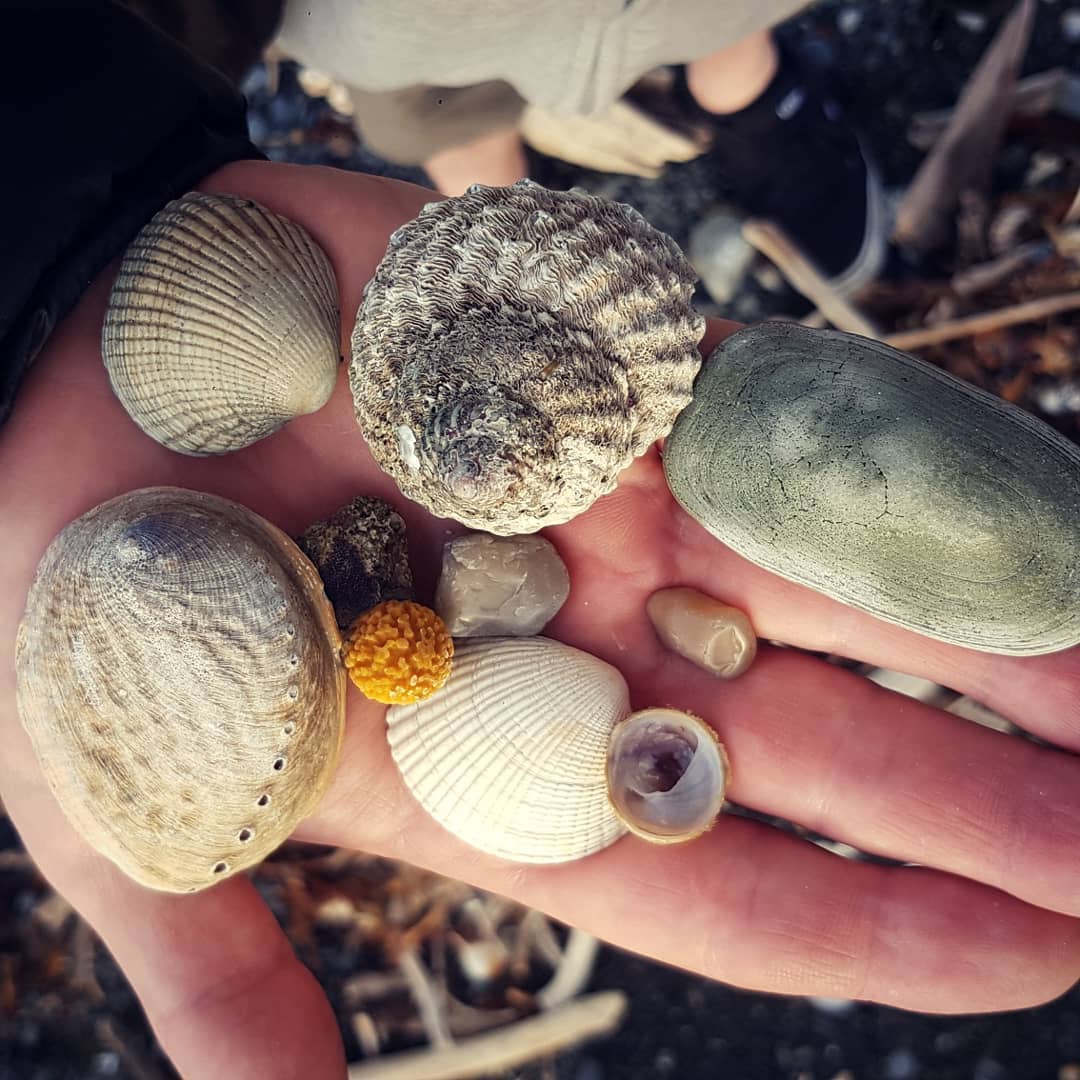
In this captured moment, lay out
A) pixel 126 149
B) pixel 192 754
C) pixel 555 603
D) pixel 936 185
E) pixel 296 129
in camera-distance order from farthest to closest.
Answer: pixel 296 129
pixel 936 185
pixel 555 603
pixel 126 149
pixel 192 754

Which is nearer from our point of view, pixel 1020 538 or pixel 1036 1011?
pixel 1020 538

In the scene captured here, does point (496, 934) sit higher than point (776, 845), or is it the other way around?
point (776, 845)

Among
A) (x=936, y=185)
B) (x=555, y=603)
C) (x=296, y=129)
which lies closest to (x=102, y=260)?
(x=555, y=603)

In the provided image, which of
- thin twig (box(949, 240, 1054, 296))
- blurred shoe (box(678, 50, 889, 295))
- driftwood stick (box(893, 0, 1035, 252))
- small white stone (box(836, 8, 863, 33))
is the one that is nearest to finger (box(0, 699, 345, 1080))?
blurred shoe (box(678, 50, 889, 295))

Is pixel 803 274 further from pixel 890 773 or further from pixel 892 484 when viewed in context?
pixel 890 773

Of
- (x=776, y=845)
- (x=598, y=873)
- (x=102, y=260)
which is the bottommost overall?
(x=598, y=873)

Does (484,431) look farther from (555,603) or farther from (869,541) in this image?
(869,541)

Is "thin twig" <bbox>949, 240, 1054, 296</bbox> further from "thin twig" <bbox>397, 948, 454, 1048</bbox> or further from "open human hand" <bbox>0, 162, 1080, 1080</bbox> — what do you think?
"thin twig" <bbox>397, 948, 454, 1048</bbox>
